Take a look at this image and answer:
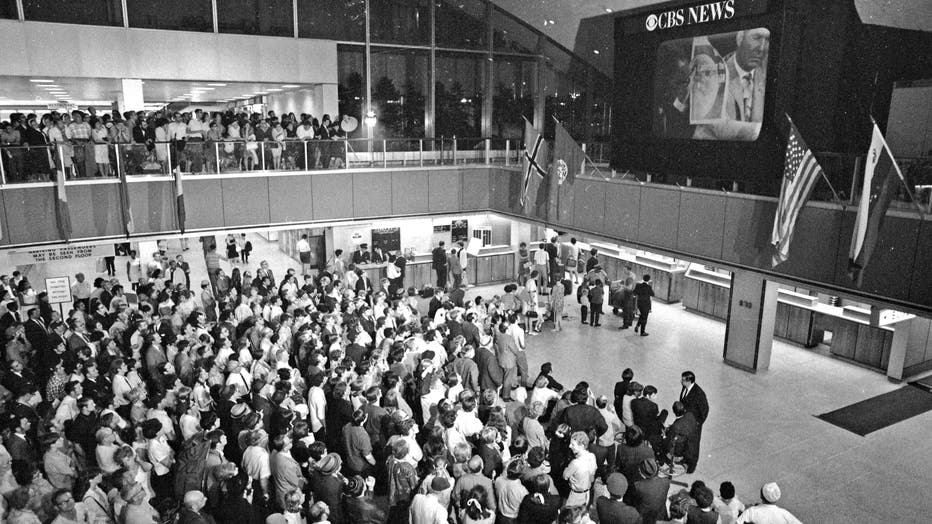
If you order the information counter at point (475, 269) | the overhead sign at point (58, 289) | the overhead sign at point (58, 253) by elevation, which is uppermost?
the overhead sign at point (58, 253)

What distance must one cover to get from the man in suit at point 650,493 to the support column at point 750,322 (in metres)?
8.55

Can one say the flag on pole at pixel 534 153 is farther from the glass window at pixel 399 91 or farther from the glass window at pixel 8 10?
the glass window at pixel 8 10

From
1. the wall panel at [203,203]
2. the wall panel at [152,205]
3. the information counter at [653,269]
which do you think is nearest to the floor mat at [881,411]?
the information counter at [653,269]

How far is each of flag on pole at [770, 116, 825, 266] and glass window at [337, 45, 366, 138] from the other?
50.2 ft

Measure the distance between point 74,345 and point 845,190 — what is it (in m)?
14.1

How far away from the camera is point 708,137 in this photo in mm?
14117

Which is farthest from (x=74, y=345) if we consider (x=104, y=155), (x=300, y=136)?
(x=300, y=136)

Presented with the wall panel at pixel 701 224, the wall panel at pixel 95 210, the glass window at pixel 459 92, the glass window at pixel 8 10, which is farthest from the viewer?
the glass window at pixel 459 92

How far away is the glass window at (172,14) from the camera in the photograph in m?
19.1

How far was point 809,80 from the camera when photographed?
12992 millimetres

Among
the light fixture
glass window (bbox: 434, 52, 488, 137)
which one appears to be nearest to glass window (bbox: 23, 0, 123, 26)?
the light fixture

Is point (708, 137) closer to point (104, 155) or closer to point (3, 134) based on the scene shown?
point (104, 155)

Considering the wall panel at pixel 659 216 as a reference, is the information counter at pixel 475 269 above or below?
below

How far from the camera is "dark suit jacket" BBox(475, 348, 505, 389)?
10930 mm
